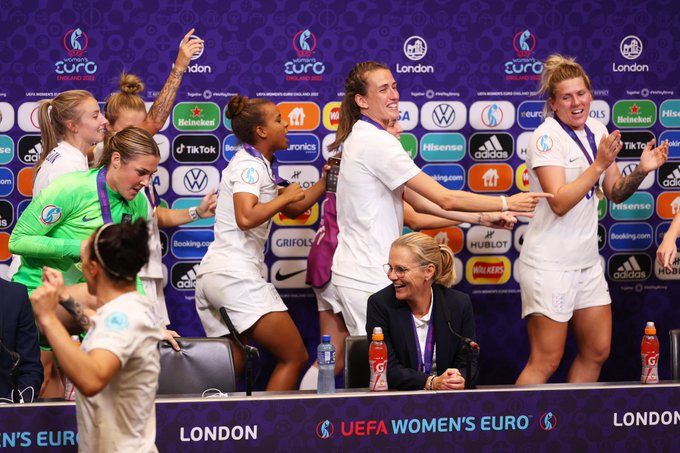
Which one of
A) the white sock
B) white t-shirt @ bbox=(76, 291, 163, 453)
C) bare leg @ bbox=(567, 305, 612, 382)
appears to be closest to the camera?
white t-shirt @ bbox=(76, 291, 163, 453)

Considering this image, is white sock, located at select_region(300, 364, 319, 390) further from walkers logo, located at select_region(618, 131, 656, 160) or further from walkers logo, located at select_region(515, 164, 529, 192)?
walkers logo, located at select_region(618, 131, 656, 160)

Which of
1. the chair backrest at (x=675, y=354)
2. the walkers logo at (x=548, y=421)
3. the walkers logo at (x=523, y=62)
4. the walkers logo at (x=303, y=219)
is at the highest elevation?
the walkers logo at (x=523, y=62)

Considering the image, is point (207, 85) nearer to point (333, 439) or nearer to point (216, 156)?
point (216, 156)

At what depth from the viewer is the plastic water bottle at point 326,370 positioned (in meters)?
3.68

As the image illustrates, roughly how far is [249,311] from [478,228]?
1.60 meters

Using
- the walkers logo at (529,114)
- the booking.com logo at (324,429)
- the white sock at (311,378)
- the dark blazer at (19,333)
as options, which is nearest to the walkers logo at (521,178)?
the walkers logo at (529,114)

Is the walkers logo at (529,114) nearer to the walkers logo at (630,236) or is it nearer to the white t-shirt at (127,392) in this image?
the walkers logo at (630,236)

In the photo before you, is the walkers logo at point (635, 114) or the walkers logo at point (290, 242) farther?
the walkers logo at point (635, 114)

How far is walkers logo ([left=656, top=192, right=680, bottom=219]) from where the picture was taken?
5.96 metres

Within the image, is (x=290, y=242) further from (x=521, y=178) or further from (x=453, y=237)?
(x=521, y=178)

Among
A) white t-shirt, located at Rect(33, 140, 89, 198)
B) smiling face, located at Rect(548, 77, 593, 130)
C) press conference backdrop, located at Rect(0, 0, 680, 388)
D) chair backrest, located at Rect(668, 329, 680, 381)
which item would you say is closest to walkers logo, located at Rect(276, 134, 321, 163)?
press conference backdrop, located at Rect(0, 0, 680, 388)

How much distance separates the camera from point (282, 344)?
502 cm

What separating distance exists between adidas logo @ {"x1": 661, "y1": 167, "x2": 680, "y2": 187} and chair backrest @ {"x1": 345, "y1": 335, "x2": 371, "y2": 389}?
2.70 meters

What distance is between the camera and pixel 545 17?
5.78 m
